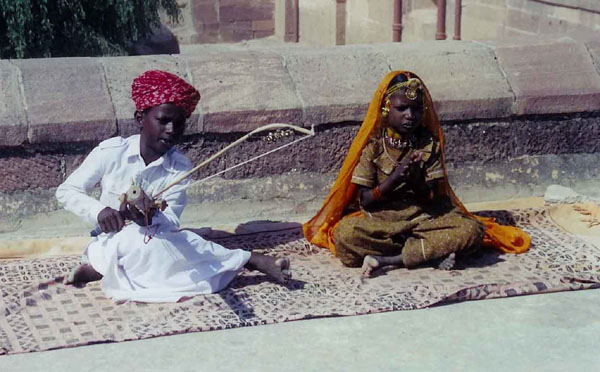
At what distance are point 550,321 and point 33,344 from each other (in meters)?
2.08

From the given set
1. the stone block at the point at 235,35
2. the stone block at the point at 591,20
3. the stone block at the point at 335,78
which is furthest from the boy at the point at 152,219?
the stone block at the point at 235,35

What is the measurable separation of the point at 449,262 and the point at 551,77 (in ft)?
5.50

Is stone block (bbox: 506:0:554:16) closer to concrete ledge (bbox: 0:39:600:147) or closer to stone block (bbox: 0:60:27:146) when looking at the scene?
concrete ledge (bbox: 0:39:600:147)

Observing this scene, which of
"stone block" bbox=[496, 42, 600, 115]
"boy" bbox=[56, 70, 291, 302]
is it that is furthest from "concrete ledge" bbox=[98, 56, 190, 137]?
"stone block" bbox=[496, 42, 600, 115]

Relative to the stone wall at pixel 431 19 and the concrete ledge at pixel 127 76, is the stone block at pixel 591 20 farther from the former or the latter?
the concrete ledge at pixel 127 76

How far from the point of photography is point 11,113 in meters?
5.14

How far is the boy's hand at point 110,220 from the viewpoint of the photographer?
13.6 feet

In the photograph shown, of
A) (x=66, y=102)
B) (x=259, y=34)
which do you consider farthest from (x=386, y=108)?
(x=259, y=34)

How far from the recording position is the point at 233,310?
4273mm

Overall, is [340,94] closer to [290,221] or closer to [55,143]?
[290,221]

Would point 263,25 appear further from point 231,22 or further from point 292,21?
point 292,21

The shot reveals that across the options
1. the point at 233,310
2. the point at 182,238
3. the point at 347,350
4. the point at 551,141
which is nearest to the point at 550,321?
the point at 347,350

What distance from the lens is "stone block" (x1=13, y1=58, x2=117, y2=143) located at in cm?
517

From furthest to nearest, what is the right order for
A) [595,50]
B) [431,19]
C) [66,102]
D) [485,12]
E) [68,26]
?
[431,19] < [485,12] < [68,26] < [595,50] < [66,102]
